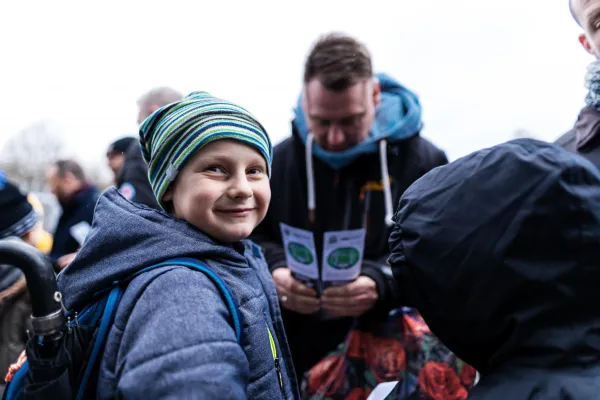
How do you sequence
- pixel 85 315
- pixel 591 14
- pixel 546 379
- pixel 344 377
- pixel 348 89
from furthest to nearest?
pixel 348 89 → pixel 344 377 → pixel 591 14 → pixel 85 315 → pixel 546 379

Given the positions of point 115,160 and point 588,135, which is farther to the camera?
point 115,160

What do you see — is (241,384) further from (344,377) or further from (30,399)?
(344,377)

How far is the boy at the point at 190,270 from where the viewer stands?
3.04 ft

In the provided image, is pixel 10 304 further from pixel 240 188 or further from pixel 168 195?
pixel 240 188

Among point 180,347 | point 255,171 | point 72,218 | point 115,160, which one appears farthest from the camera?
point 115,160

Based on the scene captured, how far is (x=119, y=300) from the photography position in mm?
1109

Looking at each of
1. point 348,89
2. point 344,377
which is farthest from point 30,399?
point 348,89

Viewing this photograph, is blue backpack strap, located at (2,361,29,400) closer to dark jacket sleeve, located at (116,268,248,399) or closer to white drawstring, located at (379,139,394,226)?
dark jacket sleeve, located at (116,268,248,399)

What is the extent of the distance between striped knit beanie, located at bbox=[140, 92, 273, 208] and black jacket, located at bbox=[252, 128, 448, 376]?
3.55ft

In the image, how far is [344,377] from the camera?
212cm

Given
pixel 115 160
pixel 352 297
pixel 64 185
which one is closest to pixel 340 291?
pixel 352 297

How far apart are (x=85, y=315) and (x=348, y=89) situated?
168 cm

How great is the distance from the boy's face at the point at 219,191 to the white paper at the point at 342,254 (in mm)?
746

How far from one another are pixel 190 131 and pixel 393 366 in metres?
1.38
